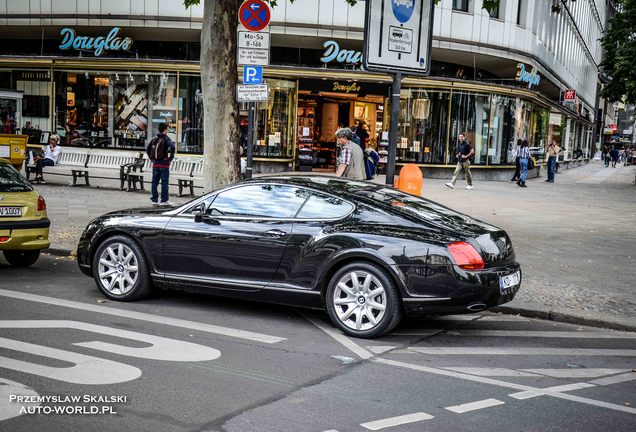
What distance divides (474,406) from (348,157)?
302 inches

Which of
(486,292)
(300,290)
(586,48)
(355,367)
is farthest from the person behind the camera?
(586,48)

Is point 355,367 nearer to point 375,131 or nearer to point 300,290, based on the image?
point 300,290

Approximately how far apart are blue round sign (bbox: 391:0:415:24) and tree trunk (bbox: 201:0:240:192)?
3807 mm

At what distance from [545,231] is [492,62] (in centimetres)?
1969

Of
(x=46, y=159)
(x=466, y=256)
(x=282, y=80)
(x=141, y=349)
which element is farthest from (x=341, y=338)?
(x=282, y=80)

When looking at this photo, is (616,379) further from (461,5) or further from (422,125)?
(461,5)

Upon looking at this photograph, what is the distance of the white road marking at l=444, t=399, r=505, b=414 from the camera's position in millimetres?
4905

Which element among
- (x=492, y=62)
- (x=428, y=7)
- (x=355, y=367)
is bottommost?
(x=355, y=367)

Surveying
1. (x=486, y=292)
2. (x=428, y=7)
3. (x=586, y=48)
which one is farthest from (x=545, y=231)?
(x=586, y=48)

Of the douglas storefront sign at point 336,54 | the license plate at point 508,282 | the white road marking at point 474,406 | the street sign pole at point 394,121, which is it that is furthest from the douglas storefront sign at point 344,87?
the white road marking at point 474,406

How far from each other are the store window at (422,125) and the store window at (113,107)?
9.36 meters

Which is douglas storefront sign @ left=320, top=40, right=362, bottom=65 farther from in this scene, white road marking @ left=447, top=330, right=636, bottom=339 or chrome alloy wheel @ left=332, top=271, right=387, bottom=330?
chrome alloy wheel @ left=332, top=271, right=387, bottom=330

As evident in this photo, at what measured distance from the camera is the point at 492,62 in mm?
32812

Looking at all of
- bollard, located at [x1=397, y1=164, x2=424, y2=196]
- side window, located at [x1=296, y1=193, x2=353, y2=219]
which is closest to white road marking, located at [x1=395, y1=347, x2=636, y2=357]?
side window, located at [x1=296, y1=193, x2=353, y2=219]
